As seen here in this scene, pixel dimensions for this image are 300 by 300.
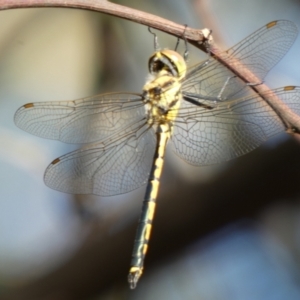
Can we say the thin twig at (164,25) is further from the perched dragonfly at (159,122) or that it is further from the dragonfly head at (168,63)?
the dragonfly head at (168,63)

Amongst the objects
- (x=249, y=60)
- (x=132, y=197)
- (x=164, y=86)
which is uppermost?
(x=249, y=60)

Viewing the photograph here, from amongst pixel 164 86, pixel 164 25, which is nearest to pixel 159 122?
pixel 164 86

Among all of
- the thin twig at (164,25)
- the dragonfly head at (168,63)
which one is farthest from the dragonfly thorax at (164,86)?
the thin twig at (164,25)

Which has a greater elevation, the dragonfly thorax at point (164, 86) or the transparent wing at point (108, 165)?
the dragonfly thorax at point (164, 86)

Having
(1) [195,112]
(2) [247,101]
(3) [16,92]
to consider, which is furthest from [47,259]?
(3) [16,92]

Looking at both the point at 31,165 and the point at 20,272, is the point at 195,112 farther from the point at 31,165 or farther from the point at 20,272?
the point at 31,165

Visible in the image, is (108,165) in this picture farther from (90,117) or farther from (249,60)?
(249,60)
